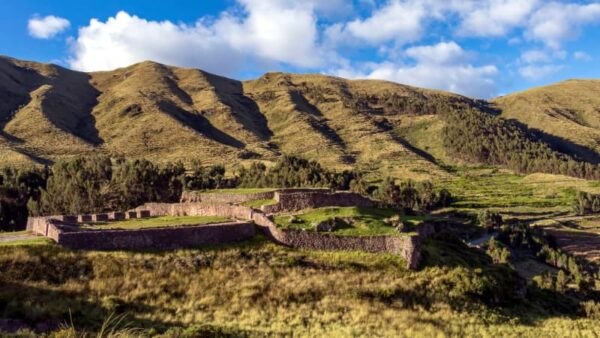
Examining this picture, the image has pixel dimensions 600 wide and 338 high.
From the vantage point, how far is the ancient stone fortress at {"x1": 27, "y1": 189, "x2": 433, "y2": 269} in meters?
26.1

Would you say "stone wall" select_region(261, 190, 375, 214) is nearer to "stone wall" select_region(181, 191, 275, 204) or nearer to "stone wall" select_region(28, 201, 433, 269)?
"stone wall" select_region(28, 201, 433, 269)

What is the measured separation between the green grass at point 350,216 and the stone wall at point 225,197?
8.17 metres

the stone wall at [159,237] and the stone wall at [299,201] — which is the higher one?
the stone wall at [299,201]

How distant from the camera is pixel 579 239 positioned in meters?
89.2

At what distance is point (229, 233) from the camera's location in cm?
2952

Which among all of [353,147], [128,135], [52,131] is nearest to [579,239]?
[353,147]

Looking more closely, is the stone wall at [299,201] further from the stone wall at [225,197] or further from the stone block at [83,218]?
the stone block at [83,218]

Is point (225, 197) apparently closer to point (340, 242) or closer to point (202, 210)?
point (202, 210)

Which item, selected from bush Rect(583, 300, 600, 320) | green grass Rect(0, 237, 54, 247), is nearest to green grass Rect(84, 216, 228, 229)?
green grass Rect(0, 237, 54, 247)

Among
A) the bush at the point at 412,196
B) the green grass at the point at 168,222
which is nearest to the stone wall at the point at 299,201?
the green grass at the point at 168,222

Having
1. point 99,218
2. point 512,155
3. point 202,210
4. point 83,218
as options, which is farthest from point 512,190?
point 83,218

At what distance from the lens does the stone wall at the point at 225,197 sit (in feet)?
135

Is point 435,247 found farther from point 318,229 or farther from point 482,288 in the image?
point 318,229

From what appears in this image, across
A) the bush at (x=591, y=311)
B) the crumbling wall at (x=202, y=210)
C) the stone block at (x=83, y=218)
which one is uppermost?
the crumbling wall at (x=202, y=210)
